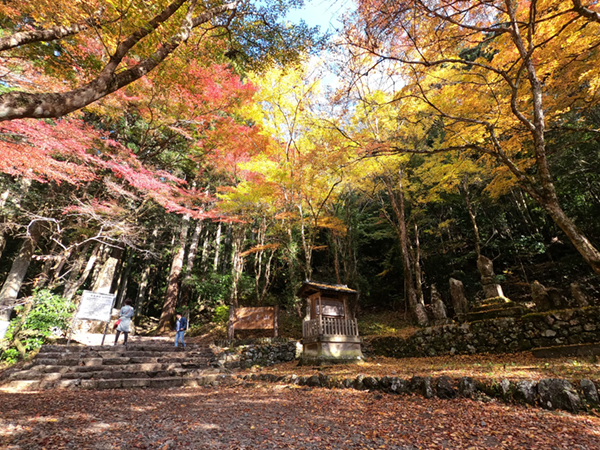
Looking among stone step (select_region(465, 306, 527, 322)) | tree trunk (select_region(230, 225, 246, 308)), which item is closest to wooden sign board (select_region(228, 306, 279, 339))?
tree trunk (select_region(230, 225, 246, 308))

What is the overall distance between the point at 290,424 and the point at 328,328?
5.54 meters

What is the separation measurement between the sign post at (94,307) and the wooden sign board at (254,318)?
3.97m

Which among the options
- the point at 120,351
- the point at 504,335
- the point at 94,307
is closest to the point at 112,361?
the point at 120,351

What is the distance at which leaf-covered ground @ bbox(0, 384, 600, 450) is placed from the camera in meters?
2.59

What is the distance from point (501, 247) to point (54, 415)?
655 inches

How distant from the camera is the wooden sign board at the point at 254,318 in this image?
1032 cm

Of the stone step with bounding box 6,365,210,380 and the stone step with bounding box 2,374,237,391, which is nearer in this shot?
the stone step with bounding box 2,374,237,391

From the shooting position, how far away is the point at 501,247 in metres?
13.3

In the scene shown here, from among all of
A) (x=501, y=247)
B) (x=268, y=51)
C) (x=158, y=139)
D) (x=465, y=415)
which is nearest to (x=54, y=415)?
(x=465, y=415)

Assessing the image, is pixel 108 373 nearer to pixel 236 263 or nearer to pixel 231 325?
pixel 231 325

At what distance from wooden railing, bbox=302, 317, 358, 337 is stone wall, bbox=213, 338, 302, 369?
1553mm

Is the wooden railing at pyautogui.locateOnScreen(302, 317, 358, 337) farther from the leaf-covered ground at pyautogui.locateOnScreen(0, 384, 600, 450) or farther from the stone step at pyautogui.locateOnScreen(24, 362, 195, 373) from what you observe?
the leaf-covered ground at pyautogui.locateOnScreen(0, 384, 600, 450)

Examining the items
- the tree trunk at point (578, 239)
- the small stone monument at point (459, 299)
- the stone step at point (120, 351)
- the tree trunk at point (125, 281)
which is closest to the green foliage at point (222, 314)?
the stone step at point (120, 351)

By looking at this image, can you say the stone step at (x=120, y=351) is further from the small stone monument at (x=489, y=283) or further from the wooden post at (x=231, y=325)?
the small stone monument at (x=489, y=283)
